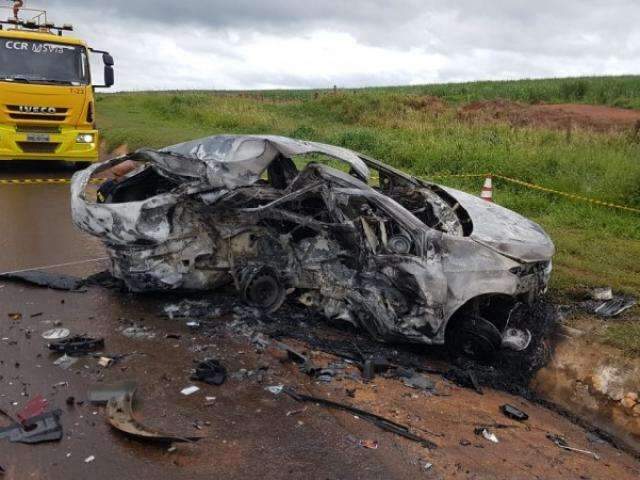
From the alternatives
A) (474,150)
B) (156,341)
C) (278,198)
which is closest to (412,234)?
(278,198)

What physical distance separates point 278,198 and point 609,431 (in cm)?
363

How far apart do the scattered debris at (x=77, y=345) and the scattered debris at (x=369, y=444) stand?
256 cm

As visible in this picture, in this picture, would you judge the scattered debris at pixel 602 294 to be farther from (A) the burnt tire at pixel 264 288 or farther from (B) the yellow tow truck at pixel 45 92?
(B) the yellow tow truck at pixel 45 92

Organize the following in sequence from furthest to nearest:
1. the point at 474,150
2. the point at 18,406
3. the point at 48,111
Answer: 1. the point at 474,150
2. the point at 48,111
3. the point at 18,406

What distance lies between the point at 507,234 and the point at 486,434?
1.91 metres

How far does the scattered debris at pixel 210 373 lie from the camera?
4.73m

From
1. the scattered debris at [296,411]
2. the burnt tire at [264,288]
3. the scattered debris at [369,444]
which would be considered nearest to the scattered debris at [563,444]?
the scattered debris at [369,444]

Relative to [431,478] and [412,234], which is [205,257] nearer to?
[412,234]

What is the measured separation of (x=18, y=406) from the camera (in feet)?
13.6

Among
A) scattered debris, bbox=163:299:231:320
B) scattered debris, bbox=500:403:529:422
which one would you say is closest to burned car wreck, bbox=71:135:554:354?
scattered debris, bbox=163:299:231:320

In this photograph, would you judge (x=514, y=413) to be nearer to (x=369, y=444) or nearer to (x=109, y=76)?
(x=369, y=444)

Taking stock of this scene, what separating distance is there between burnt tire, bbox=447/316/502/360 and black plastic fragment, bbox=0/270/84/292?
4150 mm

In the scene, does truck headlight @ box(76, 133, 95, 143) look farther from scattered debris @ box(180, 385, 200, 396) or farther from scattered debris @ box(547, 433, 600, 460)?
scattered debris @ box(547, 433, 600, 460)

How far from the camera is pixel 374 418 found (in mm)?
4336
